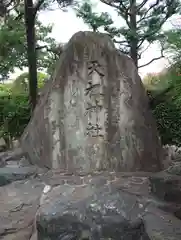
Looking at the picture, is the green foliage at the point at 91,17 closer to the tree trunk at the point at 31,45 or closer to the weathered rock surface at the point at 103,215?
the tree trunk at the point at 31,45

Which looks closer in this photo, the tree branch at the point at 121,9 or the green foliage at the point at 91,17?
the green foliage at the point at 91,17

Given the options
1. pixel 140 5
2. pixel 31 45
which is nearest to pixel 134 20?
pixel 140 5

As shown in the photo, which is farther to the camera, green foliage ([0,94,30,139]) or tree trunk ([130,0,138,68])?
tree trunk ([130,0,138,68])

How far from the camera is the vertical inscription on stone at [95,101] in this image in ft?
11.9

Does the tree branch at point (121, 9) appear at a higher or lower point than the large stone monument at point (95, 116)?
higher

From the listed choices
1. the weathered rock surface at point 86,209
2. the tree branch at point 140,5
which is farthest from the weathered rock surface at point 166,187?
the tree branch at point 140,5

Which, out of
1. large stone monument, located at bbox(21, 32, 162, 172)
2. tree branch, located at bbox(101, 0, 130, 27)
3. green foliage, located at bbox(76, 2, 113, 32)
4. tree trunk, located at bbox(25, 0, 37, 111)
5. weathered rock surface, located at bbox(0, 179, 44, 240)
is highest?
tree branch, located at bbox(101, 0, 130, 27)

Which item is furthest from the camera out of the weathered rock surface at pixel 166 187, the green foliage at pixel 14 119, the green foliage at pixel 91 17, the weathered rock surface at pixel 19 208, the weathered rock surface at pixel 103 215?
the green foliage at pixel 91 17

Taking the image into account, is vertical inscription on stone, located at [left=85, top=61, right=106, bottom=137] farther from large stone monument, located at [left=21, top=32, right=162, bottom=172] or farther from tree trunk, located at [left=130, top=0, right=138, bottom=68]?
tree trunk, located at [left=130, top=0, right=138, bottom=68]

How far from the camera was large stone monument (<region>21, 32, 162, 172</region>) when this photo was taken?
3609 mm

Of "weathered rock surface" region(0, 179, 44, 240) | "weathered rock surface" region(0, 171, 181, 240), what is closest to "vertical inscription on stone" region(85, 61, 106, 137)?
"weathered rock surface" region(0, 171, 181, 240)

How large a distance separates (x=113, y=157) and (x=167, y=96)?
2296 mm

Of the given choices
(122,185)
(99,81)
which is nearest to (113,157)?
(122,185)

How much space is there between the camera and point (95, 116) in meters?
3.65
